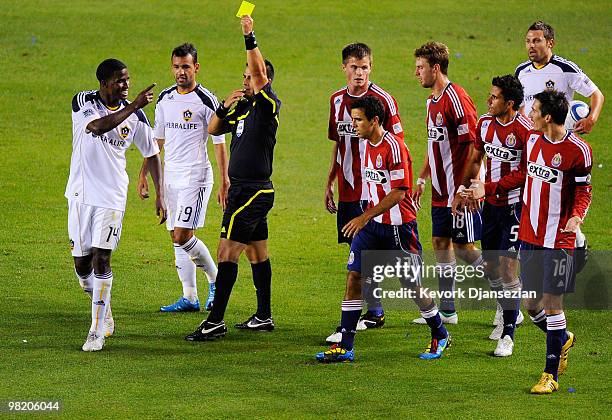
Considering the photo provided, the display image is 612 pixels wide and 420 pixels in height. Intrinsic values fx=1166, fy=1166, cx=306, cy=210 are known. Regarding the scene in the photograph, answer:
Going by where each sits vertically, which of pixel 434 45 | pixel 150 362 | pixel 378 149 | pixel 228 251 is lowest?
pixel 150 362

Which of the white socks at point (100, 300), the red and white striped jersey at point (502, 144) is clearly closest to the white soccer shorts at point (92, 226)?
the white socks at point (100, 300)

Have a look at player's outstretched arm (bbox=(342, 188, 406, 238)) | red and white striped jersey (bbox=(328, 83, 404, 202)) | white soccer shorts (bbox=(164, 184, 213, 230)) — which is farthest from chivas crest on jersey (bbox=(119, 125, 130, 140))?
player's outstretched arm (bbox=(342, 188, 406, 238))

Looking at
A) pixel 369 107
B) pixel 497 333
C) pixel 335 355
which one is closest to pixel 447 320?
pixel 497 333

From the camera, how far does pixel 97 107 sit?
992 centimetres

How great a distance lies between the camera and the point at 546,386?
8.64 metres

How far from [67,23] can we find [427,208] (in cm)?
1206

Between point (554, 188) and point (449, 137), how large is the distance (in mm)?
2094

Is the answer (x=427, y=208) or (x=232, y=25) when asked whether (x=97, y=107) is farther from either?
(x=232, y=25)

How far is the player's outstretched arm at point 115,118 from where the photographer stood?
9.66 m

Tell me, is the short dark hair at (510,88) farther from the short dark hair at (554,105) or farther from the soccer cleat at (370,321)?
the soccer cleat at (370,321)

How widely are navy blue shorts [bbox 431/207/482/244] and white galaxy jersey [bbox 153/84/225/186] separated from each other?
7.38 ft

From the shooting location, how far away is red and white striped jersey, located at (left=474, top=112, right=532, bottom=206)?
33.0 ft

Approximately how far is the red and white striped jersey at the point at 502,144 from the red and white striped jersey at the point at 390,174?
2.94 feet

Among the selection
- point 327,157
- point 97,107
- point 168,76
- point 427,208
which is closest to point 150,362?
point 97,107
